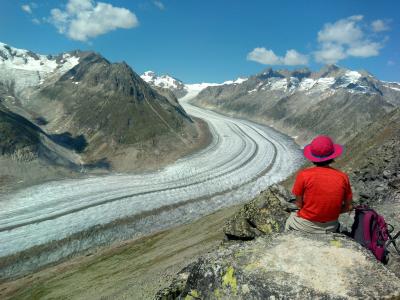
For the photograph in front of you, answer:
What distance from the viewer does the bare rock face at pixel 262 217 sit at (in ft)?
59.5

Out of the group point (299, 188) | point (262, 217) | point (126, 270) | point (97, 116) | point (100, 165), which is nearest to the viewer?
point (299, 188)

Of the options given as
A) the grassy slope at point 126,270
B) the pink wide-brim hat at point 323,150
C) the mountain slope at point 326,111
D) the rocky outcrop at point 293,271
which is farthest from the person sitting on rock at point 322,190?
the mountain slope at point 326,111

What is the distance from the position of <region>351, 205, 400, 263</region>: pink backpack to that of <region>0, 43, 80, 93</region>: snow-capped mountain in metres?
140

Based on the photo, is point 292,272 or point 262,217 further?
point 262,217

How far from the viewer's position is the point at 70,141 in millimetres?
93625

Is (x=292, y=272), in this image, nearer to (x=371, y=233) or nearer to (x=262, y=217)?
(x=371, y=233)

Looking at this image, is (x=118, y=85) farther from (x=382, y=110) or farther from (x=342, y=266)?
(x=342, y=266)

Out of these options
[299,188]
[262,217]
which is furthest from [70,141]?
[299,188]

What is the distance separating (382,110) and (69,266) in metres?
121

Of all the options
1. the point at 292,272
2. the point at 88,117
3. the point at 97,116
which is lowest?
the point at 88,117

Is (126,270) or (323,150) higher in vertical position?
(323,150)

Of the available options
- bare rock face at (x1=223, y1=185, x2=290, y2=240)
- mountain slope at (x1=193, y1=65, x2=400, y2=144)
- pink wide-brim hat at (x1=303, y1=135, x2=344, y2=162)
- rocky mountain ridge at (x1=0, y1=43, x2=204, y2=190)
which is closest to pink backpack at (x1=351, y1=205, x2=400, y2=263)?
pink wide-brim hat at (x1=303, y1=135, x2=344, y2=162)

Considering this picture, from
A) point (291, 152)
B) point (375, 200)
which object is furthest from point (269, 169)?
point (375, 200)

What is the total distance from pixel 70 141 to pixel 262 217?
270 feet
